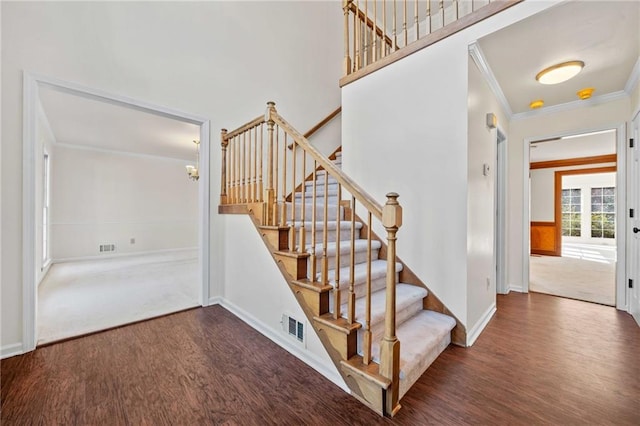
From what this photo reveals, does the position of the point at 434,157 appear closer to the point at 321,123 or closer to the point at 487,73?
the point at 487,73

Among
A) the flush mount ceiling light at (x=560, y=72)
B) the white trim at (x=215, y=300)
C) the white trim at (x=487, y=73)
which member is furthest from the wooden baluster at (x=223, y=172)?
the flush mount ceiling light at (x=560, y=72)

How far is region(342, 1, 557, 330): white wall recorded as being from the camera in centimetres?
212

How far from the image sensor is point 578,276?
4406 mm

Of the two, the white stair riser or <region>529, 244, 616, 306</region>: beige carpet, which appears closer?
the white stair riser

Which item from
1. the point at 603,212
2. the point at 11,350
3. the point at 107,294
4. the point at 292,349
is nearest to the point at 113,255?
the point at 107,294

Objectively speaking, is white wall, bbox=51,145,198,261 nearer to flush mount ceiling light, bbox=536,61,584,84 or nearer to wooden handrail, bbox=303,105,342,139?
wooden handrail, bbox=303,105,342,139

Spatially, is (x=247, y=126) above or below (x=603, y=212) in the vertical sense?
above

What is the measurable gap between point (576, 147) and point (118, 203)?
1032 cm

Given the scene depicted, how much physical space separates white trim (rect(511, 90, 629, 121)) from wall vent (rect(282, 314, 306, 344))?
12.8 ft

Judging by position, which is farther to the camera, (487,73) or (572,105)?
(572,105)

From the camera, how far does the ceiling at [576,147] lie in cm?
491

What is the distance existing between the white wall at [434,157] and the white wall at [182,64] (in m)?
1.30

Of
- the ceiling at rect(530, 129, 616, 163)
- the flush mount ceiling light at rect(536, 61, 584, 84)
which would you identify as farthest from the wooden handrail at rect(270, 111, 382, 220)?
the ceiling at rect(530, 129, 616, 163)

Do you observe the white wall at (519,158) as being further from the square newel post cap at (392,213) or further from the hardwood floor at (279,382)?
the square newel post cap at (392,213)
